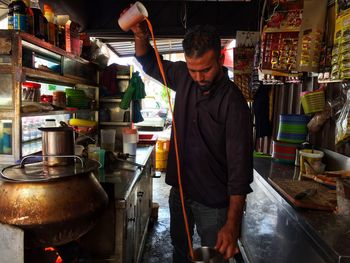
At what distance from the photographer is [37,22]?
2.34 m

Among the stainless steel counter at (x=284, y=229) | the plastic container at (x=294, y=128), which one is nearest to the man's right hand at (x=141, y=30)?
the stainless steel counter at (x=284, y=229)

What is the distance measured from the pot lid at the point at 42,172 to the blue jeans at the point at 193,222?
2.03ft

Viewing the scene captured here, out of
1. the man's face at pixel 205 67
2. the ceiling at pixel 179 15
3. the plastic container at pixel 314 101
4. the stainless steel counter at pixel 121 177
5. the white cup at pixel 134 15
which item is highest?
the ceiling at pixel 179 15

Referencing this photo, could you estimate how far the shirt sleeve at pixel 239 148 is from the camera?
150cm

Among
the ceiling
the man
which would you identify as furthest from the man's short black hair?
the ceiling

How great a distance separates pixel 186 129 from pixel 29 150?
150cm

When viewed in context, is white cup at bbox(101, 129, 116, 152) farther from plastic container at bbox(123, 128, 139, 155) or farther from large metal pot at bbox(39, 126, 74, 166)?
large metal pot at bbox(39, 126, 74, 166)

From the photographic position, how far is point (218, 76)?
164 cm

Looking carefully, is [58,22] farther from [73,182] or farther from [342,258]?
[342,258]

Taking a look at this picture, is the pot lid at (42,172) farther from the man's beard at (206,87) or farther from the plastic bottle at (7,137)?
the plastic bottle at (7,137)

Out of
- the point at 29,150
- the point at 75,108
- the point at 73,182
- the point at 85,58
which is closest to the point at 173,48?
the point at 85,58

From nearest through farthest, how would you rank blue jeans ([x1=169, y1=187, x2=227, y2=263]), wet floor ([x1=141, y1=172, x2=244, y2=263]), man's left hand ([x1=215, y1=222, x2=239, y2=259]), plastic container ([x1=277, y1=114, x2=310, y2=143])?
man's left hand ([x1=215, y1=222, x2=239, y2=259]), blue jeans ([x1=169, y1=187, x2=227, y2=263]), plastic container ([x1=277, y1=114, x2=310, y2=143]), wet floor ([x1=141, y1=172, x2=244, y2=263])

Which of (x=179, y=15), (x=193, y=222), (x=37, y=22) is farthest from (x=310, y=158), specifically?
(x=179, y=15)

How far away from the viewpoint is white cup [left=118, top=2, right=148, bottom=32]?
5.04 feet
